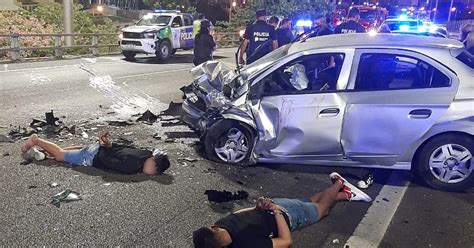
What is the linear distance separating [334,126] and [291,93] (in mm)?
625

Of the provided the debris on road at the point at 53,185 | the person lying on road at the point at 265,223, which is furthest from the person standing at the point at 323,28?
the debris on road at the point at 53,185

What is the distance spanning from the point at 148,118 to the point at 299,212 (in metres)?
4.94

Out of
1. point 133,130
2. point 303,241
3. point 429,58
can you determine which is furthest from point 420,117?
point 133,130

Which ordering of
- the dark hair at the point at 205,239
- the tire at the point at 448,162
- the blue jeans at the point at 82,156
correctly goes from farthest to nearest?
the blue jeans at the point at 82,156 → the tire at the point at 448,162 → the dark hair at the point at 205,239

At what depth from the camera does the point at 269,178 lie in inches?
221

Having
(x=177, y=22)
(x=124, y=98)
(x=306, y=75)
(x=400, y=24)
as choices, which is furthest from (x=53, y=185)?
(x=177, y=22)

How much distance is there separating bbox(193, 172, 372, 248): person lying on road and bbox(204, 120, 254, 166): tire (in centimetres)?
140

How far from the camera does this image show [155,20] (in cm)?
2072

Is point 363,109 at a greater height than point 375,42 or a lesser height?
lesser

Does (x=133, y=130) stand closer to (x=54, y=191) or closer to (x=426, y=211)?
(x=54, y=191)

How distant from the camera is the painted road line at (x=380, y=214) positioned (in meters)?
4.09

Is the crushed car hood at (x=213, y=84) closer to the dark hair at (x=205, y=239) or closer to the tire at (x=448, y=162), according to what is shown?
the tire at (x=448, y=162)

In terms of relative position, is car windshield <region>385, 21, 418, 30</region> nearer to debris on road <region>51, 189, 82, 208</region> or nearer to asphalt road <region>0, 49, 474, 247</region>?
asphalt road <region>0, 49, 474, 247</region>

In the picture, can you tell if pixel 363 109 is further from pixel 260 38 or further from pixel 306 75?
pixel 260 38
